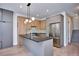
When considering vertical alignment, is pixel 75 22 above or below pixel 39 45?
above

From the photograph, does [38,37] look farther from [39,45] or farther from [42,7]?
[42,7]

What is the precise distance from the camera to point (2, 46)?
1.76 metres

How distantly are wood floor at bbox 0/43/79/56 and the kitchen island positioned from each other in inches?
3.2

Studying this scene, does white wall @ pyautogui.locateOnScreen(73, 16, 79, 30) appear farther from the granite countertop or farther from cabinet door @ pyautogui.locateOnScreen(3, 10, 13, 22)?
cabinet door @ pyautogui.locateOnScreen(3, 10, 13, 22)

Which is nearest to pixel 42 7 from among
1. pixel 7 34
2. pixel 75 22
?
pixel 75 22

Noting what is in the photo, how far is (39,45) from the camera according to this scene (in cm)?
183

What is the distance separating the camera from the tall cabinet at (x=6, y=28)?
1733 mm

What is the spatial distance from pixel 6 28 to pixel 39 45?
700 millimetres

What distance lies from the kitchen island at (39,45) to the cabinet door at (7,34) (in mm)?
282

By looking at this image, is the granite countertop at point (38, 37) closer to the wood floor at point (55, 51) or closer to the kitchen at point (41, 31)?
the kitchen at point (41, 31)

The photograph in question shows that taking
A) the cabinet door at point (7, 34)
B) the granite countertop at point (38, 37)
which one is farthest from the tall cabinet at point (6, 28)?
the granite countertop at point (38, 37)

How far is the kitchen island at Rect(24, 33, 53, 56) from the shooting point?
1788mm

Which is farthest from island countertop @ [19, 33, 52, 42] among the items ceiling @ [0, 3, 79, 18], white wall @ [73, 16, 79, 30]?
white wall @ [73, 16, 79, 30]

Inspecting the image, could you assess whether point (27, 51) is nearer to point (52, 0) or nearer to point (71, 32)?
point (71, 32)
